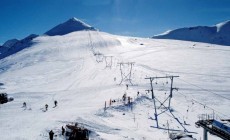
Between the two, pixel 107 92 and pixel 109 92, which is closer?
pixel 109 92

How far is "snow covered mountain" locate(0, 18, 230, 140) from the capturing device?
38.1m

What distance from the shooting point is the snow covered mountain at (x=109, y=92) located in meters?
38.1

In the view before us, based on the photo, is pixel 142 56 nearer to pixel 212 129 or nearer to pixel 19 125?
pixel 19 125

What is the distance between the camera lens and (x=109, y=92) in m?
64.9

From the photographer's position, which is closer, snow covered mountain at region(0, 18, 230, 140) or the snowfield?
the snowfield

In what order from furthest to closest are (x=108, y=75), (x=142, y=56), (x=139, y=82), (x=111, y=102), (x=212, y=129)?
(x=142, y=56) < (x=108, y=75) < (x=139, y=82) < (x=111, y=102) < (x=212, y=129)

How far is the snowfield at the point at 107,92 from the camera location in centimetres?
3797

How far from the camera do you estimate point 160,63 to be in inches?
4486

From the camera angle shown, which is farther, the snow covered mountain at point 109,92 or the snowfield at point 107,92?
the snow covered mountain at point 109,92

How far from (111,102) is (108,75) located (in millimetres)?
37059

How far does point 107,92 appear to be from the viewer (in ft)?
214

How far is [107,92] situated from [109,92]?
56 cm

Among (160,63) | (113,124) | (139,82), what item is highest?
(160,63)

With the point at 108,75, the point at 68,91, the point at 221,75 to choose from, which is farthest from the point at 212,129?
the point at 221,75
